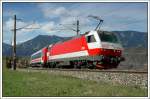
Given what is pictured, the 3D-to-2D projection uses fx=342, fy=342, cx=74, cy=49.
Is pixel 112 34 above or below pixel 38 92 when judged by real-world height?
above

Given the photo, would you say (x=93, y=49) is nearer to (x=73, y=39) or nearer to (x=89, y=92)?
(x=73, y=39)

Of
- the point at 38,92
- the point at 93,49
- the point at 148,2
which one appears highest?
the point at 148,2

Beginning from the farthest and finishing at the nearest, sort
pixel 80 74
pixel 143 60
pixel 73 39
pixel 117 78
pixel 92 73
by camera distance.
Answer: pixel 143 60 → pixel 73 39 → pixel 80 74 → pixel 92 73 → pixel 117 78

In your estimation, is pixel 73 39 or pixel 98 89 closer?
pixel 98 89

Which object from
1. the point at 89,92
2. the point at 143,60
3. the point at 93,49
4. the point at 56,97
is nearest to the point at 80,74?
the point at 93,49

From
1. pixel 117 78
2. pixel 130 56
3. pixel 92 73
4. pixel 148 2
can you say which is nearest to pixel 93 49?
pixel 92 73

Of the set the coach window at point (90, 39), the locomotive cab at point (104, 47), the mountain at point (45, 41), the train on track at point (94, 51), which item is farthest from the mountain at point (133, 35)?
the coach window at point (90, 39)

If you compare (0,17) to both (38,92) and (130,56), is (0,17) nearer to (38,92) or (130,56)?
(38,92)

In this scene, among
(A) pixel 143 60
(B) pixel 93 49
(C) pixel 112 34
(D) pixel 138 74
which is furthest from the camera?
(A) pixel 143 60

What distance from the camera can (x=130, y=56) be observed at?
1341 inches


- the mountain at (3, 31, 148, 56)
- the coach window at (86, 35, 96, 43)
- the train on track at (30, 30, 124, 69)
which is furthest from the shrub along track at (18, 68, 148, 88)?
the coach window at (86, 35, 96, 43)

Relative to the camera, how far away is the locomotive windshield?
863 inches

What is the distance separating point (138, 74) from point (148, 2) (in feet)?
14.2

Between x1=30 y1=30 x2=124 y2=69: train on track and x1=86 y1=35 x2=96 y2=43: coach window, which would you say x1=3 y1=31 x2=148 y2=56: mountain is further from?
x1=86 y1=35 x2=96 y2=43: coach window
